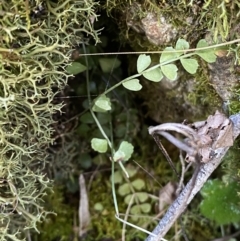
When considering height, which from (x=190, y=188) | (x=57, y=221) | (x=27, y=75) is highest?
(x=27, y=75)

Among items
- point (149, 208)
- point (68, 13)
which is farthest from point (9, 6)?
point (149, 208)

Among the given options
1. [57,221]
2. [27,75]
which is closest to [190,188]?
[27,75]

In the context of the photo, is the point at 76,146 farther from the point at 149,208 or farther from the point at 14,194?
the point at 14,194

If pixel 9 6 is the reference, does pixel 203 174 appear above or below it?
below

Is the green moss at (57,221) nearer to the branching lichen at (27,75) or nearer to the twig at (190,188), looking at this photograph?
the branching lichen at (27,75)

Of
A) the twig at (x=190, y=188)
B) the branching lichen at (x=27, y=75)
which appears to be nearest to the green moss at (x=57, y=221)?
the branching lichen at (x=27, y=75)

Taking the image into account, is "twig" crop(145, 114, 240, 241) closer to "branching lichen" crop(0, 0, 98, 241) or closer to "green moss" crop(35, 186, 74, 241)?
"branching lichen" crop(0, 0, 98, 241)

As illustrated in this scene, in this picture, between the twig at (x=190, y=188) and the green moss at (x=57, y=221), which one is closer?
the twig at (x=190, y=188)

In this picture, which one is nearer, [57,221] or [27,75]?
[27,75]

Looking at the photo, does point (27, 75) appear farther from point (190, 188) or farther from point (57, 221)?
point (57, 221)

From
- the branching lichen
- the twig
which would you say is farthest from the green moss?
the twig

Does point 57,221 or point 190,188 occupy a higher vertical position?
point 190,188
